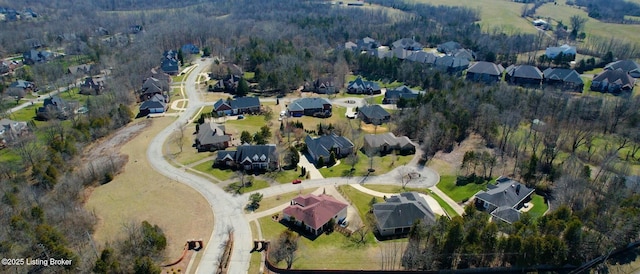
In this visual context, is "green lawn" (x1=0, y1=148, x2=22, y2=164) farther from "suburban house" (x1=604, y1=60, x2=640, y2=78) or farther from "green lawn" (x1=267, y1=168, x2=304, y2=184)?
"suburban house" (x1=604, y1=60, x2=640, y2=78)

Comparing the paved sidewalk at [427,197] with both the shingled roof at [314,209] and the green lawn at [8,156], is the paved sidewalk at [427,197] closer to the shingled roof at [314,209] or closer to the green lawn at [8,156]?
the shingled roof at [314,209]

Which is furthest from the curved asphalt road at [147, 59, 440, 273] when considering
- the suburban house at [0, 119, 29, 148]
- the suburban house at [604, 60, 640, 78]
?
the suburban house at [604, 60, 640, 78]

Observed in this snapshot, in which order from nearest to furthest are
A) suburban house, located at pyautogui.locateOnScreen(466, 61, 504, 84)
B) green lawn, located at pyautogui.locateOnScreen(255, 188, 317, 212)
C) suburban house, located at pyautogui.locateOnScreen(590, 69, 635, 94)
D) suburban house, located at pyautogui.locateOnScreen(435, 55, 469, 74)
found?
green lawn, located at pyautogui.locateOnScreen(255, 188, 317, 212) < suburban house, located at pyautogui.locateOnScreen(590, 69, 635, 94) < suburban house, located at pyautogui.locateOnScreen(466, 61, 504, 84) < suburban house, located at pyautogui.locateOnScreen(435, 55, 469, 74)

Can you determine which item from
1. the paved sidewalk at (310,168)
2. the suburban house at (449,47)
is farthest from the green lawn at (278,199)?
the suburban house at (449,47)

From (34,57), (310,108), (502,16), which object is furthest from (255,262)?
(502,16)

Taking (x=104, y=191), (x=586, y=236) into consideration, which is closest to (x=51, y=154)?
(x=104, y=191)

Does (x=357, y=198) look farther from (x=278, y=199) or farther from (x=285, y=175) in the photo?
(x=285, y=175)

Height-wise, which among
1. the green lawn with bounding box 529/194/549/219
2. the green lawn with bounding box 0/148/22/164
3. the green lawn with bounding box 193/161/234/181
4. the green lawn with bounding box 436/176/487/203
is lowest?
the green lawn with bounding box 0/148/22/164

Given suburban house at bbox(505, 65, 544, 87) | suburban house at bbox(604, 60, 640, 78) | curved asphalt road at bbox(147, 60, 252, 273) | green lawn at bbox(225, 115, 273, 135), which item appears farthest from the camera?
suburban house at bbox(505, 65, 544, 87)
